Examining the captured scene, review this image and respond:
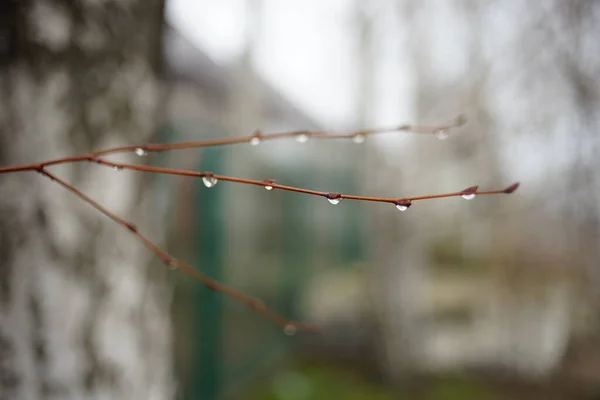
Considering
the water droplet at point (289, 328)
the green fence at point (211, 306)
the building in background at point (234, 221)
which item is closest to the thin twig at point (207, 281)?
the water droplet at point (289, 328)

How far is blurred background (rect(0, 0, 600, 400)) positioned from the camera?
857 millimetres

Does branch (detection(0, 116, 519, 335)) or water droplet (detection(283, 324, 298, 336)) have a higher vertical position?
branch (detection(0, 116, 519, 335))

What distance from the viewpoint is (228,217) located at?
10.5ft

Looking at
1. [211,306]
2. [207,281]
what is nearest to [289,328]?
[207,281]

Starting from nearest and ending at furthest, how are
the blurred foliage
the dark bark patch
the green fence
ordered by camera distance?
the dark bark patch → the green fence → the blurred foliage

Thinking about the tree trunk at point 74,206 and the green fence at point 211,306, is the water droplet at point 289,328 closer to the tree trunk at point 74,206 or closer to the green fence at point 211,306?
the tree trunk at point 74,206

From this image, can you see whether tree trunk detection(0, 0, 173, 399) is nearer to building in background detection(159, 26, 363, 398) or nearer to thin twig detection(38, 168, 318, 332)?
thin twig detection(38, 168, 318, 332)

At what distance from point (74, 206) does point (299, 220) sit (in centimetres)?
415

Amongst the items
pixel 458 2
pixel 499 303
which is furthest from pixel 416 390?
pixel 458 2

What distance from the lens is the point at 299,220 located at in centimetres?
500

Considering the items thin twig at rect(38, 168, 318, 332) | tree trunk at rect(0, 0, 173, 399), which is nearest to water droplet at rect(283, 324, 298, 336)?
thin twig at rect(38, 168, 318, 332)

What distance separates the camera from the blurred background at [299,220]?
0.86 meters

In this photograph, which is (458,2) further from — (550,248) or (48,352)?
(48,352)

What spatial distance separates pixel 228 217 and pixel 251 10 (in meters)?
1.78
